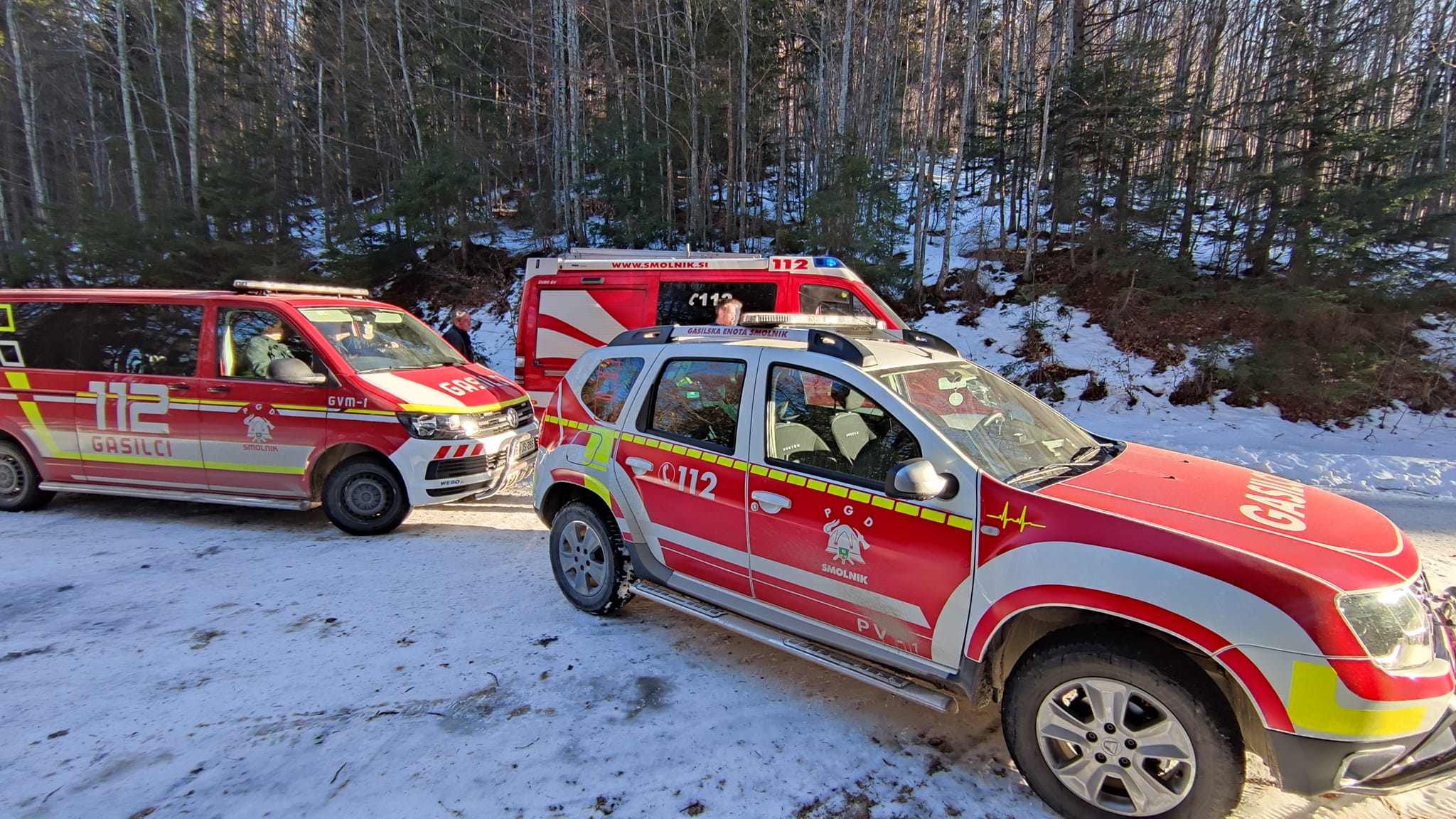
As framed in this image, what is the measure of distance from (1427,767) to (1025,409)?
6.33 feet

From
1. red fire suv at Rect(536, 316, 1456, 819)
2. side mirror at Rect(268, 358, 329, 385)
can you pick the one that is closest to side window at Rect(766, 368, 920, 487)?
red fire suv at Rect(536, 316, 1456, 819)

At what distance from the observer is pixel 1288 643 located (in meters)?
1.95

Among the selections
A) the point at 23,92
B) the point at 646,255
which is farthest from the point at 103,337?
the point at 23,92

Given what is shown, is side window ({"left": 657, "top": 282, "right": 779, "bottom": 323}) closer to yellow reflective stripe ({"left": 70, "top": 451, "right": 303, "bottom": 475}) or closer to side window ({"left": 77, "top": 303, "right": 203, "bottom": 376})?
yellow reflective stripe ({"left": 70, "top": 451, "right": 303, "bottom": 475})

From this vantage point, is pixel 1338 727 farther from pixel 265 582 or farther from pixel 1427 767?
pixel 265 582

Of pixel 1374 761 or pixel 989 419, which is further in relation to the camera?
pixel 989 419

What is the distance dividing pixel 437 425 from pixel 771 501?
366cm

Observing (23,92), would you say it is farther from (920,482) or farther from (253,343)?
(920,482)

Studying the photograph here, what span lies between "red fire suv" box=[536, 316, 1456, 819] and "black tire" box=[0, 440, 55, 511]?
20.4 ft

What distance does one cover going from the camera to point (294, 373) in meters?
5.49

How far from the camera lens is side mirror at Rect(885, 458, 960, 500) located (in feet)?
8.21

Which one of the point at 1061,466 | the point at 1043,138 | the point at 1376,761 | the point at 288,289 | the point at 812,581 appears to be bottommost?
the point at 1376,761

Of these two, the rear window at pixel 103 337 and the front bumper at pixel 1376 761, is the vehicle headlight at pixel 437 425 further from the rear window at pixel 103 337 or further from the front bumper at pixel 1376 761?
the front bumper at pixel 1376 761

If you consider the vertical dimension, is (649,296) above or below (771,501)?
above
